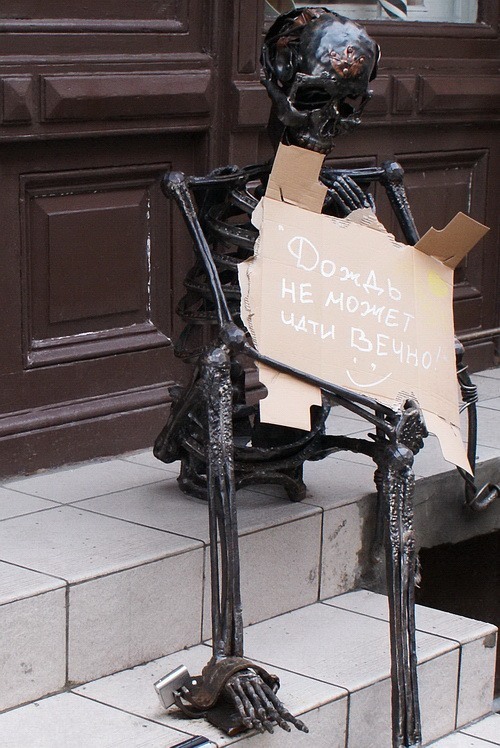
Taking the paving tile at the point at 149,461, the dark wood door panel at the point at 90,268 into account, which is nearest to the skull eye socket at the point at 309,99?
the dark wood door panel at the point at 90,268

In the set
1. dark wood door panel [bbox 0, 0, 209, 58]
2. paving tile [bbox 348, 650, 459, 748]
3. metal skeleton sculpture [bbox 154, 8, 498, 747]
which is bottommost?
paving tile [bbox 348, 650, 459, 748]

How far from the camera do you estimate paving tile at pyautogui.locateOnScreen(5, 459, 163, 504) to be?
12.1 feet

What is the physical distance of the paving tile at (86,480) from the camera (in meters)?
3.69

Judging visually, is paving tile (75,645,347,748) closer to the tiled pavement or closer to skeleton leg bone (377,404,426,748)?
the tiled pavement

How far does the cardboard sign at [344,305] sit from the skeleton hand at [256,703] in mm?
568

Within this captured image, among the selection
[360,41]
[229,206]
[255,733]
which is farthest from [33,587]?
[360,41]

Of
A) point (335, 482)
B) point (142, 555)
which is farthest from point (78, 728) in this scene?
point (335, 482)

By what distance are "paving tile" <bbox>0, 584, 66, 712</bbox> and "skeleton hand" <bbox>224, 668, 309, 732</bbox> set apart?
44 centimetres

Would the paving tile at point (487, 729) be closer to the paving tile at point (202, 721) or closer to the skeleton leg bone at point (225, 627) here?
the paving tile at point (202, 721)

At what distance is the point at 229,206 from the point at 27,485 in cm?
106

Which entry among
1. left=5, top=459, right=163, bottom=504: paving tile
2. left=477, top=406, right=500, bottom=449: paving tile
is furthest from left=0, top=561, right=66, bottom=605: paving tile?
left=477, top=406, right=500, bottom=449: paving tile

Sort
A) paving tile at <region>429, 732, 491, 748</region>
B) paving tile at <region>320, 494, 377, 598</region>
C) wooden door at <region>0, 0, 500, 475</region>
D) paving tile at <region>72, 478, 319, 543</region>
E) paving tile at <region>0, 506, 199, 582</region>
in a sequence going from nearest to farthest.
Answer: paving tile at <region>0, 506, 199, 582</region>, paving tile at <region>429, 732, 491, 748</region>, paving tile at <region>72, 478, 319, 543</region>, paving tile at <region>320, 494, 377, 598</region>, wooden door at <region>0, 0, 500, 475</region>

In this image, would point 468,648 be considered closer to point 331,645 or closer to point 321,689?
point 331,645

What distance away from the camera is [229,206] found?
11.0 feet
